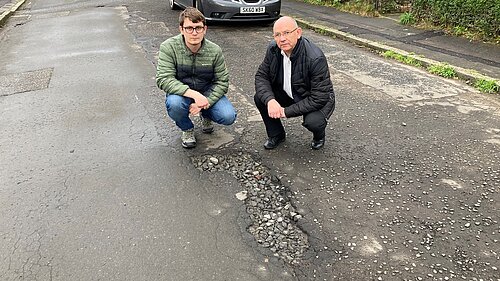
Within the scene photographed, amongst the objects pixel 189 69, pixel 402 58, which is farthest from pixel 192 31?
pixel 402 58

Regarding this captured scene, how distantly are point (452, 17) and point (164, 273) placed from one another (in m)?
7.94

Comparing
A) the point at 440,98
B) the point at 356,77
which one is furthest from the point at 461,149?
the point at 356,77

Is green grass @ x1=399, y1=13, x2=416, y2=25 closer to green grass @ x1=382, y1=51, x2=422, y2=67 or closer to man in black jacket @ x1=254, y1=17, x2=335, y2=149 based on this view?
green grass @ x1=382, y1=51, x2=422, y2=67

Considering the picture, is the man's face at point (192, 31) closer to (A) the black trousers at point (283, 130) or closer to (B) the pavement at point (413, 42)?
(A) the black trousers at point (283, 130)

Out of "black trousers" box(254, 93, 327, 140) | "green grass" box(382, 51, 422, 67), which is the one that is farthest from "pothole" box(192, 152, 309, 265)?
"green grass" box(382, 51, 422, 67)

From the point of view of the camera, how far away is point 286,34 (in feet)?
12.0

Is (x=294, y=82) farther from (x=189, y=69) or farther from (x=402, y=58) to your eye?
(x=402, y=58)

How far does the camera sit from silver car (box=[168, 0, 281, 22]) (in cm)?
987

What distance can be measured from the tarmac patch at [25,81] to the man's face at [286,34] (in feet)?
13.7

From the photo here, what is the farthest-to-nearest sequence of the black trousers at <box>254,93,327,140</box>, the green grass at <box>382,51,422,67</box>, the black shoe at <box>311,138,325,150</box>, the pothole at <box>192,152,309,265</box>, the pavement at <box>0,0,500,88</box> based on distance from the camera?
1. the green grass at <box>382,51,422,67</box>
2. the pavement at <box>0,0,500,88</box>
3. the black shoe at <box>311,138,325,150</box>
4. the black trousers at <box>254,93,327,140</box>
5. the pothole at <box>192,152,309,265</box>

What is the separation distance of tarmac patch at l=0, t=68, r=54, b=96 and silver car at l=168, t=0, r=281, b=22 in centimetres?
414

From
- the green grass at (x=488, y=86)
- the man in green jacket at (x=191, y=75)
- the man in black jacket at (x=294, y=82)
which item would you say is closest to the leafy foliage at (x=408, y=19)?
the green grass at (x=488, y=86)

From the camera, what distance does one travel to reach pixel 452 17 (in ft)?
27.5

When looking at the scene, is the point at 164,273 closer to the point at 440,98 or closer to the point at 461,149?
the point at 461,149
